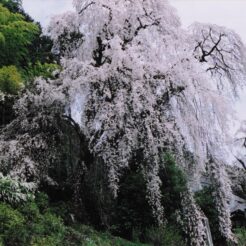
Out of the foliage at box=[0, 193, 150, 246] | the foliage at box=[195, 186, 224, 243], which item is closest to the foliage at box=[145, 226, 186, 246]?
the foliage at box=[0, 193, 150, 246]

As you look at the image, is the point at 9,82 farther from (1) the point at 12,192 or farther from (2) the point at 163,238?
(2) the point at 163,238

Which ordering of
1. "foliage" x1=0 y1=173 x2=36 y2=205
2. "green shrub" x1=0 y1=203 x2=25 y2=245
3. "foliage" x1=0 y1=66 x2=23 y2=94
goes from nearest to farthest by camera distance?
1. "green shrub" x1=0 y1=203 x2=25 y2=245
2. "foliage" x1=0 y1=173 x2=36 y2=205
3. "foliage" x1=0 y1=66 x2=23 y2=94

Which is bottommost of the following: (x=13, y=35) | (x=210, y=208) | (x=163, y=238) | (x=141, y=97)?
(x=163, y=238)

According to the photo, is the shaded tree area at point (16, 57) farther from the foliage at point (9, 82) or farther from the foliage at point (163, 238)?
the foliage at point (163, 238)

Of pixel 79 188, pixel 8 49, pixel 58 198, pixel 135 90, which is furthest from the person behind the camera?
pixel 8 49

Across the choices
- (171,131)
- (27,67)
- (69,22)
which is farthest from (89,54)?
(27,67)

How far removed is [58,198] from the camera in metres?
Answer: 11.1

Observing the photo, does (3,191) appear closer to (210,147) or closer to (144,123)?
(144,123)

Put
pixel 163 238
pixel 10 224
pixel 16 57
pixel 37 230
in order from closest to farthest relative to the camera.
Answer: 1. pixel 10 224
2. pixel 37 230
3. pixel 163 238
4. pixel 16 57

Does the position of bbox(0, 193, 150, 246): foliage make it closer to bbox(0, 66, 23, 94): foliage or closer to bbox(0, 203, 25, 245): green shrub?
bbox(0, 203, 25, 245): green shrub

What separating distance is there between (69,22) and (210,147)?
15.8ft

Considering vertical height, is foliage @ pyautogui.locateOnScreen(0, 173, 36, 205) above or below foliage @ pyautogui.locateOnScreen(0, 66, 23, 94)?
below

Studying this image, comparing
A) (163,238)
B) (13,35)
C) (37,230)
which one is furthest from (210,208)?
(13,35)

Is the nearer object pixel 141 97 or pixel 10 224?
pixel 10 224
